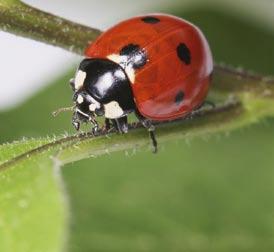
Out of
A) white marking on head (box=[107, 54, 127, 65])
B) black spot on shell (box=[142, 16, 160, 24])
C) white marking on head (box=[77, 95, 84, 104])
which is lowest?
white marking on head (box=[77, 95, 84, 104])

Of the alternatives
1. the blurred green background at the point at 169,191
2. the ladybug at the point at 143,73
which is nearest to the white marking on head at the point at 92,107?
the ladybug at the point at 143,73

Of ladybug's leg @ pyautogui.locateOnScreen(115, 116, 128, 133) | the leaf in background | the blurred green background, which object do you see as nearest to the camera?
the leaf in background

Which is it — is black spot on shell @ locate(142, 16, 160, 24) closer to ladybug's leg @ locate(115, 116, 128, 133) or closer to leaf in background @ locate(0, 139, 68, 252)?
ladybug's leg @ locate(115, 116, 128, 133)

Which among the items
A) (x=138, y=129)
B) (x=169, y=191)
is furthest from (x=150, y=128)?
(x=169, y=191)

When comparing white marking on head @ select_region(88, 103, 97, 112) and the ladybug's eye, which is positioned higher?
white marking on head @ select_region(88, 103, 97, 112)

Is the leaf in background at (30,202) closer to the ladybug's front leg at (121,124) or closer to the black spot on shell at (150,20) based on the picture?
the ladybug's front leg at (121,124)

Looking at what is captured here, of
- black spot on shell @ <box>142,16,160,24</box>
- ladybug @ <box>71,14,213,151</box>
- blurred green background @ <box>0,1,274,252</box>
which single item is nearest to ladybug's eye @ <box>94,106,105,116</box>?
ladybug @ <box>71,14,213,151</box>

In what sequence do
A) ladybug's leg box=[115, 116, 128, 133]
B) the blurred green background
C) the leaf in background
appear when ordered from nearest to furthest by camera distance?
the leaf in background, ladybug's leg box=[115, 116, 128, 133], the blurred green background

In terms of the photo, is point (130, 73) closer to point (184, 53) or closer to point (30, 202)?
point (184, 53)
